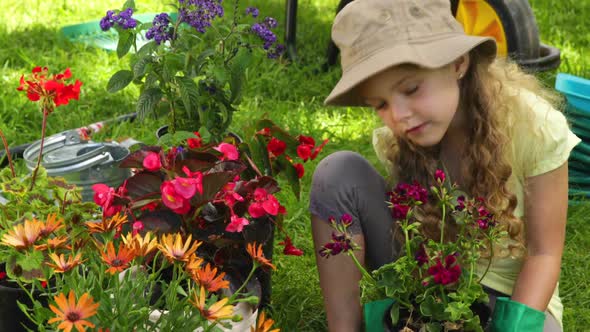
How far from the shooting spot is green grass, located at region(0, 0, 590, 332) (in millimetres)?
2311

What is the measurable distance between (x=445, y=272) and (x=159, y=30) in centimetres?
96

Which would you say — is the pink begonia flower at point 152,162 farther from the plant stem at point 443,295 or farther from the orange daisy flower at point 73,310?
the plant stem at point 443,295

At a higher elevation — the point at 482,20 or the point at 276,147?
the point at 482,20

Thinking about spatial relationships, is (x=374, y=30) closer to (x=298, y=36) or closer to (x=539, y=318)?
(x=539, y=318)

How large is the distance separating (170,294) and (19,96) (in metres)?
2.26

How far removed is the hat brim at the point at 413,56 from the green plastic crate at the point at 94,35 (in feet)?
8.36

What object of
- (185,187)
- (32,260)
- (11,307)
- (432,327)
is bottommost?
(11,307)

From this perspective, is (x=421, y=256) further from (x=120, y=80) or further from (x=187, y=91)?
(x=120, y=80)

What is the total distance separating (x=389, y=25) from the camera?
5.30 feet

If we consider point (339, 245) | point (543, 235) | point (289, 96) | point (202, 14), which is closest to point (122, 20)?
point (202, 14)

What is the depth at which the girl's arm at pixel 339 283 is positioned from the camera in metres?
1.88

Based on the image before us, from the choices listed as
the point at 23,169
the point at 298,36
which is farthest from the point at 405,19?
the point at 298,36

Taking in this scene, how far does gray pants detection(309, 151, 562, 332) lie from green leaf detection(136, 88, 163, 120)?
1.51ft

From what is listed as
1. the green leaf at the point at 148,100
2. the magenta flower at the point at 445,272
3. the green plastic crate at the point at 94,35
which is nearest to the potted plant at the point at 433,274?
the magenta flower at the point at 445,272
